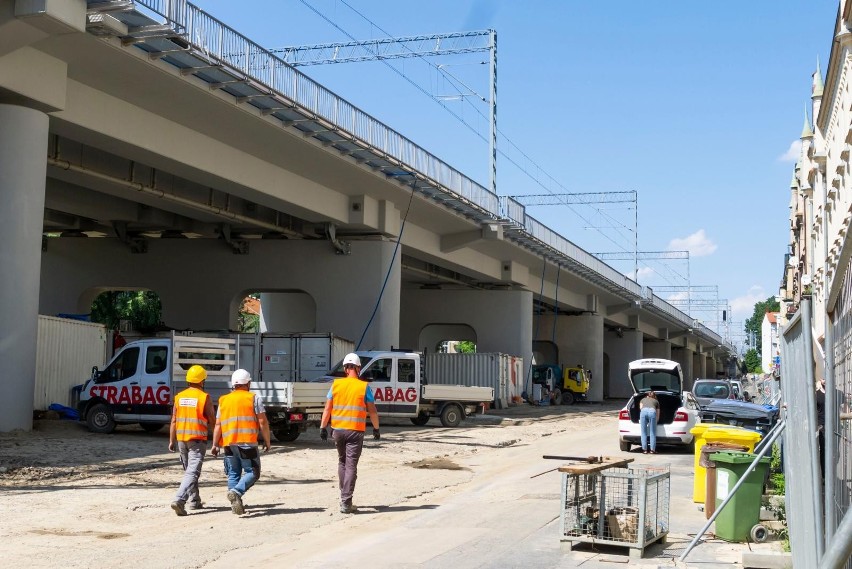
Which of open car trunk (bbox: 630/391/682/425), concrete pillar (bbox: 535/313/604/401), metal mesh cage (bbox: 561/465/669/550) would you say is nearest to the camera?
metal mesh cage (bbox: 561/465/669/550)

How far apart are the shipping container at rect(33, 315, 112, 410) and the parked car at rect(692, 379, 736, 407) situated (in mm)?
21774

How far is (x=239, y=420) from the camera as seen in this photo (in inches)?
487

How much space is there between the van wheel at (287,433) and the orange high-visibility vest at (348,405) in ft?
36.0

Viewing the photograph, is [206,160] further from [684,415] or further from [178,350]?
[684,415]

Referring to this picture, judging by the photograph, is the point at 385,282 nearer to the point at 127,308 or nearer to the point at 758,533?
the point at 758,533

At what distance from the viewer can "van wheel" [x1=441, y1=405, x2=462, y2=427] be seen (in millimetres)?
31344

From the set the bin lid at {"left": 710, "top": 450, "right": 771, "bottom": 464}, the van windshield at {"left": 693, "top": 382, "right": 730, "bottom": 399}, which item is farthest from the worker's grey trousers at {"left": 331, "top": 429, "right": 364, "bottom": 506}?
the van windshield at {"left": 693, "top": 382, "right": 730, "bottom": 399}

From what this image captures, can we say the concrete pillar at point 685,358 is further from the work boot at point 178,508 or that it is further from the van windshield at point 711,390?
the work boot at point 178,508

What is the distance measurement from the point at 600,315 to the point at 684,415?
45136 millimetres

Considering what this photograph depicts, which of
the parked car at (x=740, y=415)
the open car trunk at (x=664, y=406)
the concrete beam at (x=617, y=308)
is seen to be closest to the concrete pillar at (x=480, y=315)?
the concrete beam at (x=617, y=308)

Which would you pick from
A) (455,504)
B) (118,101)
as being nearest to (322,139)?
(118,101)

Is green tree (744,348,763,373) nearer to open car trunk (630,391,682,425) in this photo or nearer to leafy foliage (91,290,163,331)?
leafy foliage (91,290,163,331)

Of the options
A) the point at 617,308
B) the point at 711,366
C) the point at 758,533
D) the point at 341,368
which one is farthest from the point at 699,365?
the point at 758,533

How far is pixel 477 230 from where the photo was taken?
138 ft
